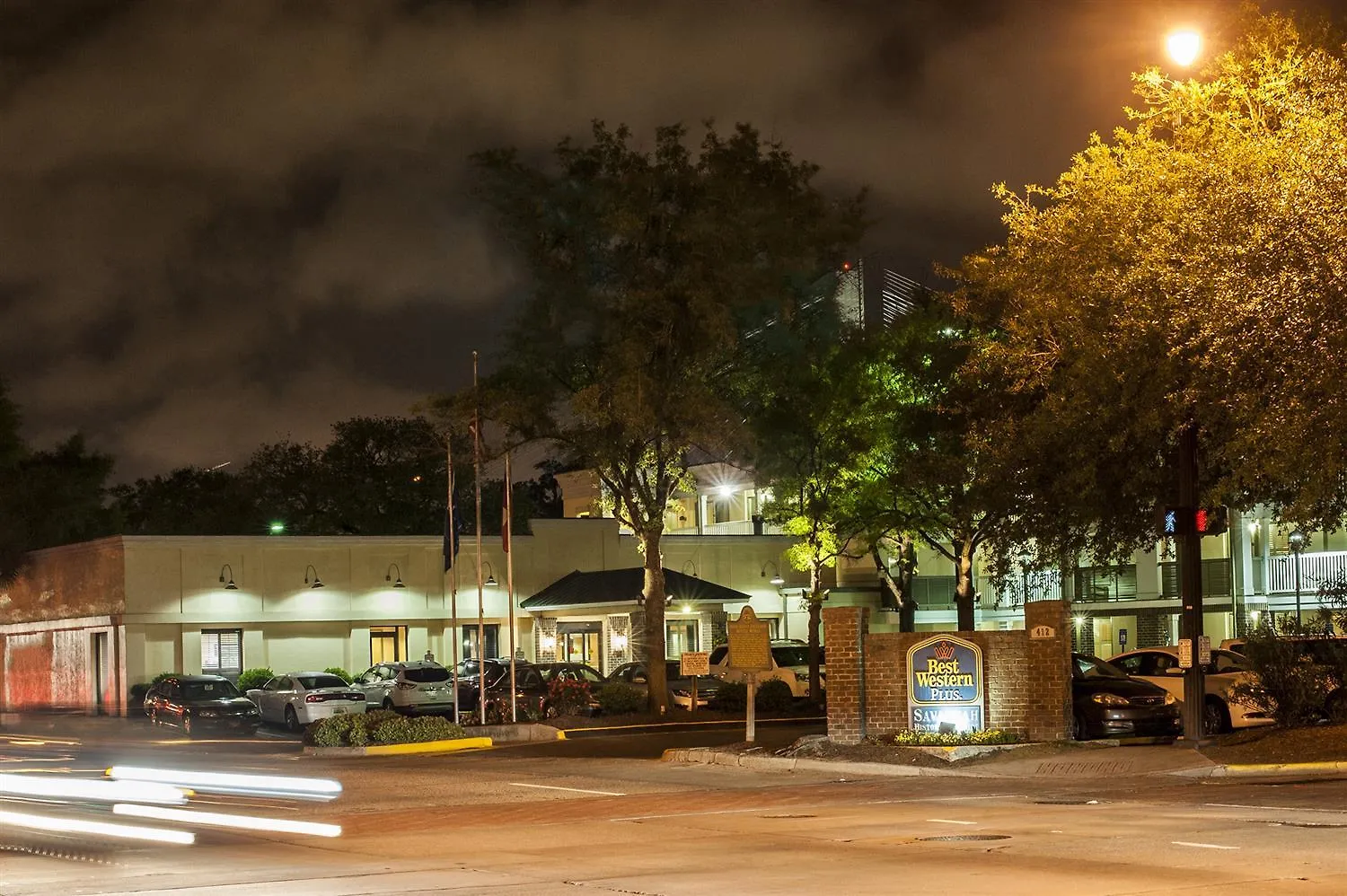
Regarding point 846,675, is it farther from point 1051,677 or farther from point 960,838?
point 960,838

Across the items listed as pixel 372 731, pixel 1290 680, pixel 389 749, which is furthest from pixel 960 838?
pixel 372 731

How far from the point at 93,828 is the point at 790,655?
29.1 meters

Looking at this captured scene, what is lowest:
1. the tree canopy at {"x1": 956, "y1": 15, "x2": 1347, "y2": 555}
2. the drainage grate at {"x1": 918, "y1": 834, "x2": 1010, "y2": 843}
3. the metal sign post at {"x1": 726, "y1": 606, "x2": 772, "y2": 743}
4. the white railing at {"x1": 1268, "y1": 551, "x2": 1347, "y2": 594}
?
the drainage grate at {"x1": 918, "y1": 834, "x2": 1010, "y2": 843}

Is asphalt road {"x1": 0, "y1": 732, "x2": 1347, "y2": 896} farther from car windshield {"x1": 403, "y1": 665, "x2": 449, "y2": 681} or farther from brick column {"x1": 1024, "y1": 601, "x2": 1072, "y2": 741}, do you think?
car windshield {"x1": 403, "y1": 665, "x2": 449, "y2": 681}

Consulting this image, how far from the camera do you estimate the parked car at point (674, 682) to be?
138ft

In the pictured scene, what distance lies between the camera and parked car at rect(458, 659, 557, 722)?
37.4m

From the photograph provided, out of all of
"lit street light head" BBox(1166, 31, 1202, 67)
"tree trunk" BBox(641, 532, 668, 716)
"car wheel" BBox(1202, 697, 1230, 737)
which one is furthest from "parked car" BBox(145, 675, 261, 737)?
"lit street light head" BBox(1166, 31, 1202, 67)

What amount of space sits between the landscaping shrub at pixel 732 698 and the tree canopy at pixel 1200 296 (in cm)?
1332

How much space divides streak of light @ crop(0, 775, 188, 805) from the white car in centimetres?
1674

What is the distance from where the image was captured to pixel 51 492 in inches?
2808

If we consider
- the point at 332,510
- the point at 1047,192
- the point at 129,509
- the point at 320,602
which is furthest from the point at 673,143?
the point at 129,509

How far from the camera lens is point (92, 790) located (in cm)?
2006

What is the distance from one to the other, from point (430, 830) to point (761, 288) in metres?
23.4

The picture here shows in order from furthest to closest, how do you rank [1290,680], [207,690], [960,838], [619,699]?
[207,690] → [619,699] → [1290,680] → [960,838]
